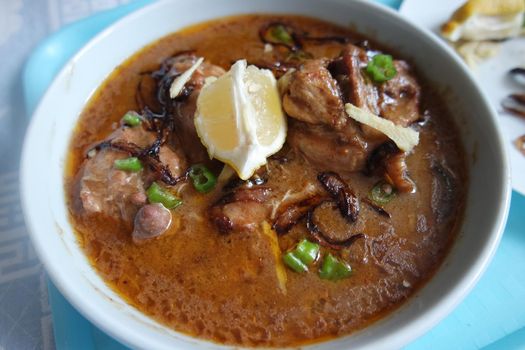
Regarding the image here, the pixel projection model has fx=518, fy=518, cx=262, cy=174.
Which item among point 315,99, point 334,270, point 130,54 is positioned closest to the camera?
point 334,270

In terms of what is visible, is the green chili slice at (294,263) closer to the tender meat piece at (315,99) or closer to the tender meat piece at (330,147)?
the tender meat piece at (330,147)

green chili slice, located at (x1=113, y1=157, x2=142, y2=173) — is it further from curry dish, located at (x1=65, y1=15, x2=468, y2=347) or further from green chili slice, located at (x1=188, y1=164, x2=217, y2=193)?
green chili slice, located at (x1=188, y1=164, x2=217, y2=193)

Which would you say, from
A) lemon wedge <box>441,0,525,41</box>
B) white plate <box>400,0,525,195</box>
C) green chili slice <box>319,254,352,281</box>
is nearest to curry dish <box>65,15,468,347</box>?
green chili slice <box>319,254,352,281</box>

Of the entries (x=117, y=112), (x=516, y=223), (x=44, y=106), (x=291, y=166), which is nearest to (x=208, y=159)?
(x=291, y=166)

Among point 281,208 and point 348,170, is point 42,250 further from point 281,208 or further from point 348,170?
point 348,170

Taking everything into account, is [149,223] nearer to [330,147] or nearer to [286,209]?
[286,209]

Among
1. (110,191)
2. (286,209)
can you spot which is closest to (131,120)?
(110,191)
